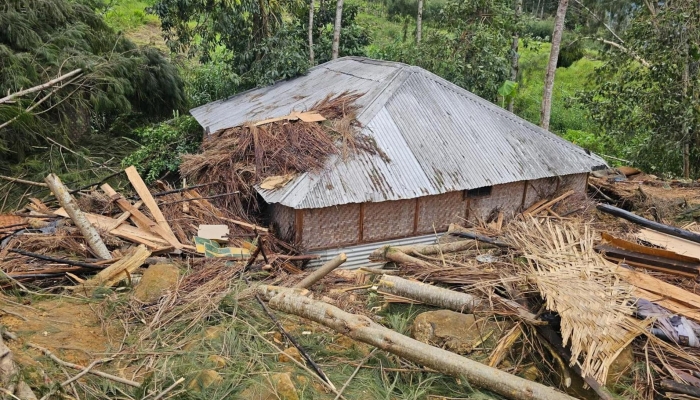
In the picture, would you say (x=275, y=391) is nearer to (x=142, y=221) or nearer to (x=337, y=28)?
(x=142, y=221)

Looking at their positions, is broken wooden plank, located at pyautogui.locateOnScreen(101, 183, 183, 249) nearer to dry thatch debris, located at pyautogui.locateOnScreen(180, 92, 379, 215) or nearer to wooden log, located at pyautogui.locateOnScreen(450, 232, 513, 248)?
dry thatch debris, located at pyautogui.locateOnScreen(180, 92, 379, 215)

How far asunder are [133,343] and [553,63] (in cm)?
1121

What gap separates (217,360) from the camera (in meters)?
4.46

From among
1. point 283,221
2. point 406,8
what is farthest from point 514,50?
point 406,8

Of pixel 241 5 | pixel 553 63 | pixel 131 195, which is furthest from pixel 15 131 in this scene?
pixel 553 63

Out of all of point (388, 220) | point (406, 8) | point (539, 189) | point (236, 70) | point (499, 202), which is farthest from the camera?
point (406, 8)

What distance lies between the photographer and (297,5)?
15266mm

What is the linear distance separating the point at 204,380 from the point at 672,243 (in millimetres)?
5872

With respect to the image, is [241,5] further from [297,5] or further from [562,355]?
[562,355]

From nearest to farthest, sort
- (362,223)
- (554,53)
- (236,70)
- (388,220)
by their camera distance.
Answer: (362,223)
(388,220)
(554,53)
(236,70)

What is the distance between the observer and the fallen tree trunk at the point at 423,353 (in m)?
3.90

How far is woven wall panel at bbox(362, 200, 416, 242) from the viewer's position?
8789 mm

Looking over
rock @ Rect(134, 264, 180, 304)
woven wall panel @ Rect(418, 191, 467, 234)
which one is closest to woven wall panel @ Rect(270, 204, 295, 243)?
woven wall panel @ Rect(418, 191, 467, 234)

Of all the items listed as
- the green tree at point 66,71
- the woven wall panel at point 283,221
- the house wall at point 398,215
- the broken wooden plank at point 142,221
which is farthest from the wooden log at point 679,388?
the green tree at point 66,71
